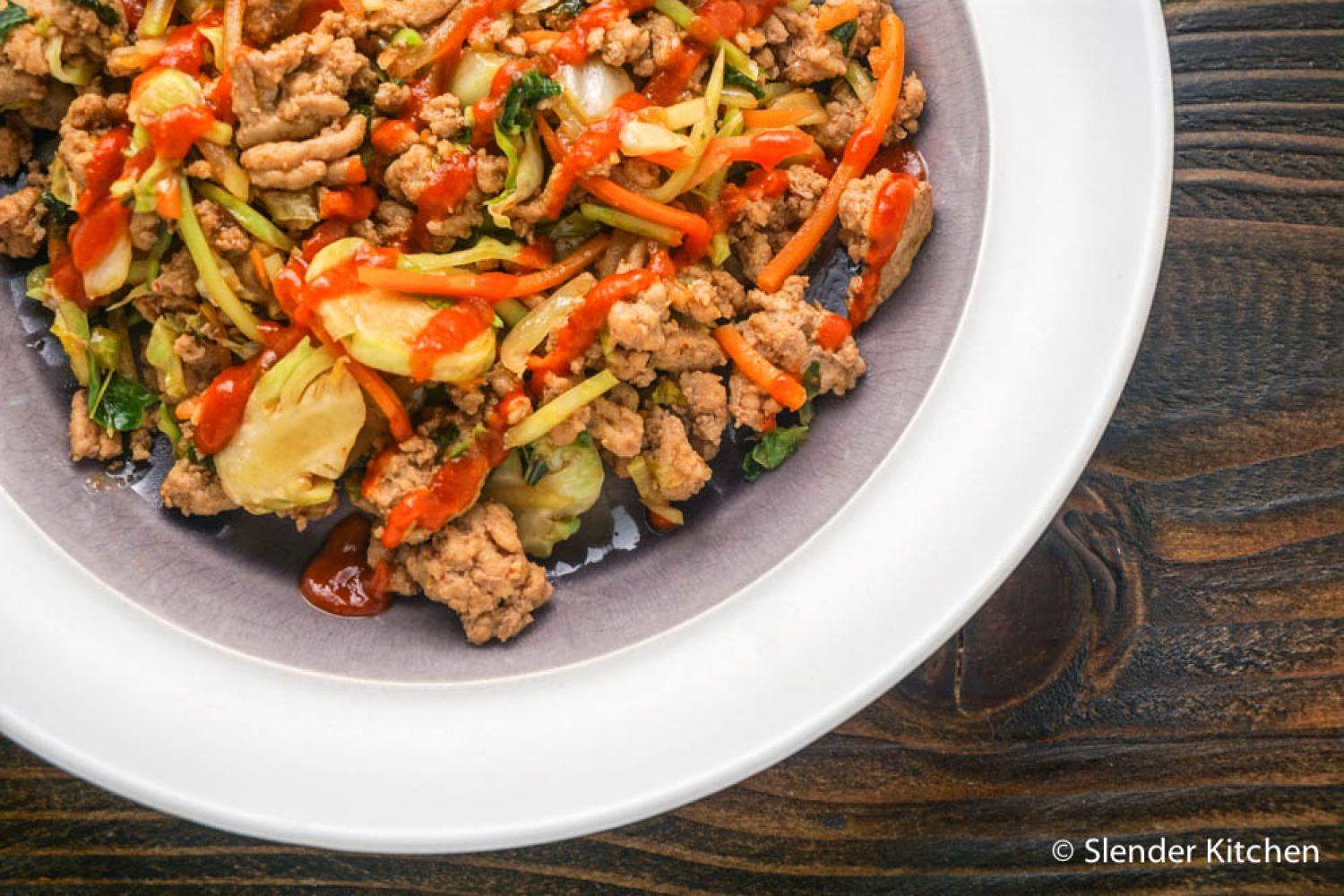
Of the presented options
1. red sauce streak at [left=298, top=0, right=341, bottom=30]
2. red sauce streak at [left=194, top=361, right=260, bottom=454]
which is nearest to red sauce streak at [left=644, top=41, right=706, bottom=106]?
red sauce streak at [left=298, top=0, right=341, bottom=30]

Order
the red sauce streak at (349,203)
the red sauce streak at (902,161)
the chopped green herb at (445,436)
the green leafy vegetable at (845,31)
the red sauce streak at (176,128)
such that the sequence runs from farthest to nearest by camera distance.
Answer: the red sauce streak at (902,161), the green leafy vegetable at (845,31), the chopped green herb at (445,436), the red sauce streak at (349,203), the red sauce streak at (176,128)

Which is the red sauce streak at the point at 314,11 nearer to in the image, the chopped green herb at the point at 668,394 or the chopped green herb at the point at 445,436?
the chopped green herb at the point at 445,436

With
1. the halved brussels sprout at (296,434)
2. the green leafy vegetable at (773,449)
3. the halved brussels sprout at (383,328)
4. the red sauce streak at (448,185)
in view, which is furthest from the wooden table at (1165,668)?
the red sauce streak at (448,185)

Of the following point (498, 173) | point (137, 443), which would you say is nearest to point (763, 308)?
point (498, 173)

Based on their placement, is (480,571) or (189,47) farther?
(480,571)

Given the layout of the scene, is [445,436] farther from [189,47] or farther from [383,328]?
[189,47]

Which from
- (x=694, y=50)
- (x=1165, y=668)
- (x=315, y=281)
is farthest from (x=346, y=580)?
(x=1165, y=668)

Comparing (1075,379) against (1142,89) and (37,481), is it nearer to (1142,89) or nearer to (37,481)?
(1142,89)
